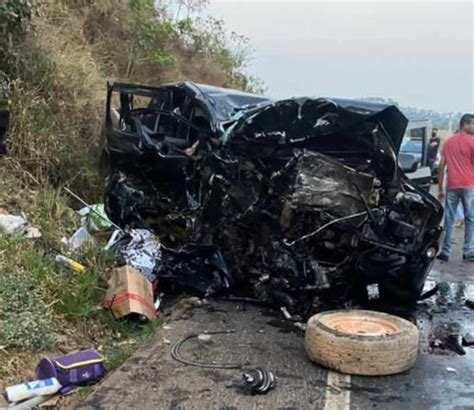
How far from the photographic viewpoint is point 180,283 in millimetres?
6047

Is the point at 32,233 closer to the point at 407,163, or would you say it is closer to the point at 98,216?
the point at 98,216

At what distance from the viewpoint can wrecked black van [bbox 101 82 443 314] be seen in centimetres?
528

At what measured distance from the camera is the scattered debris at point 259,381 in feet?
13.0

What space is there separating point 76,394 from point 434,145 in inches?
621

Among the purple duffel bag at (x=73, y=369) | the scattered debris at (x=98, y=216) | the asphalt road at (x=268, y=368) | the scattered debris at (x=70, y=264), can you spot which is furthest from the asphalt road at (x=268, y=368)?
the scattered debris at (x=98, y=216)

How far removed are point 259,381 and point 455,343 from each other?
185 cm

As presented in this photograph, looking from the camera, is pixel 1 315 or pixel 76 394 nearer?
pixel 76 394

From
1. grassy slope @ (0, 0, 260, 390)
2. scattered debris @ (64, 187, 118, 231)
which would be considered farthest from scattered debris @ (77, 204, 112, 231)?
grassy slope @ (0, 0, 260, 390)

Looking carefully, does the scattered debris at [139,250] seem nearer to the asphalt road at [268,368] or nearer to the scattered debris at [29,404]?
the asphalt road at [268,368]

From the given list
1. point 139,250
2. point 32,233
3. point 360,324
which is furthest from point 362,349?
point 32,233

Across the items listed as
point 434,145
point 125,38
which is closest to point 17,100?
point 125,38

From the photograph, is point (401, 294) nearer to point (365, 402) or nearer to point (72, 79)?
point (365, 402)

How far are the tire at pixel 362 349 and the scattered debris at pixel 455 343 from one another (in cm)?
56

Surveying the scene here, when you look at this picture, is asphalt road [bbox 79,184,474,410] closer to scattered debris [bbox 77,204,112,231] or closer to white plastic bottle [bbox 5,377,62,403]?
white plastic bottle [bbox 5,377,62,403]
